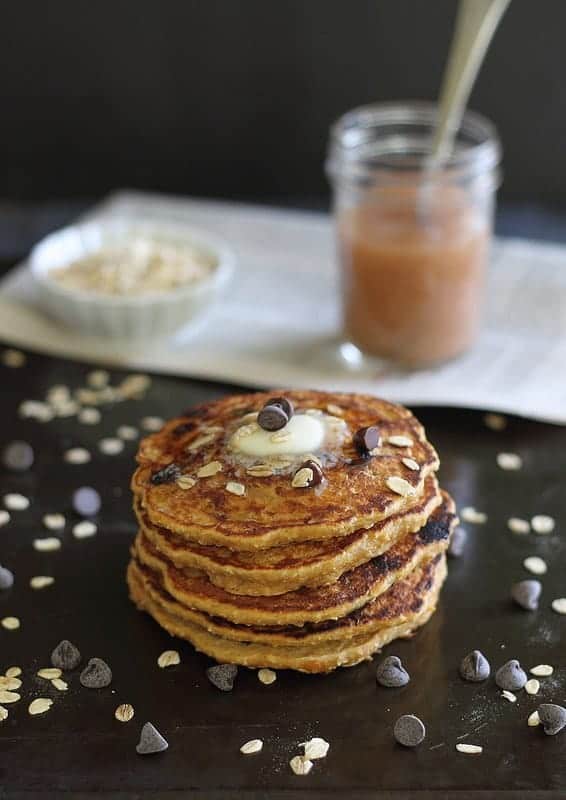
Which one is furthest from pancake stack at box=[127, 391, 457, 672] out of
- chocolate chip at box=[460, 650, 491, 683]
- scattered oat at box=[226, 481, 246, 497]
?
chocolate chip at box=[460, 650, 491, 683]

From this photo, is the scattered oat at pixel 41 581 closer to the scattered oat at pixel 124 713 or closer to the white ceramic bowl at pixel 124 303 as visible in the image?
the scattered oat at pixel 124 713

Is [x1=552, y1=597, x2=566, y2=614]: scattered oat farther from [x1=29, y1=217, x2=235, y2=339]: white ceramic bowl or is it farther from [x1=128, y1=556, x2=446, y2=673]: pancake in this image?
[x1=29, y1=217, x2=235, y2=339]: white ceramic bowl

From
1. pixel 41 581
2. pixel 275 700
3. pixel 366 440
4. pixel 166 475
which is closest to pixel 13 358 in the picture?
pixel 41 581

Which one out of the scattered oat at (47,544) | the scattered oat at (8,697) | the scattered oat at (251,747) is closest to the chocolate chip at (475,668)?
the scattered oat at (251,747)

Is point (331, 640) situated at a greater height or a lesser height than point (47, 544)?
greater

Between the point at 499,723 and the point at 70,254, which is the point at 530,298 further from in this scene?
the point at 499,723

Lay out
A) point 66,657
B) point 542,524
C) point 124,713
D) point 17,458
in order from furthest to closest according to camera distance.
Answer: point 17,458 → point 542,524 → point 66,657 → point 124,713

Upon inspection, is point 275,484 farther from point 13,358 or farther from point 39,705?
point 13,358
